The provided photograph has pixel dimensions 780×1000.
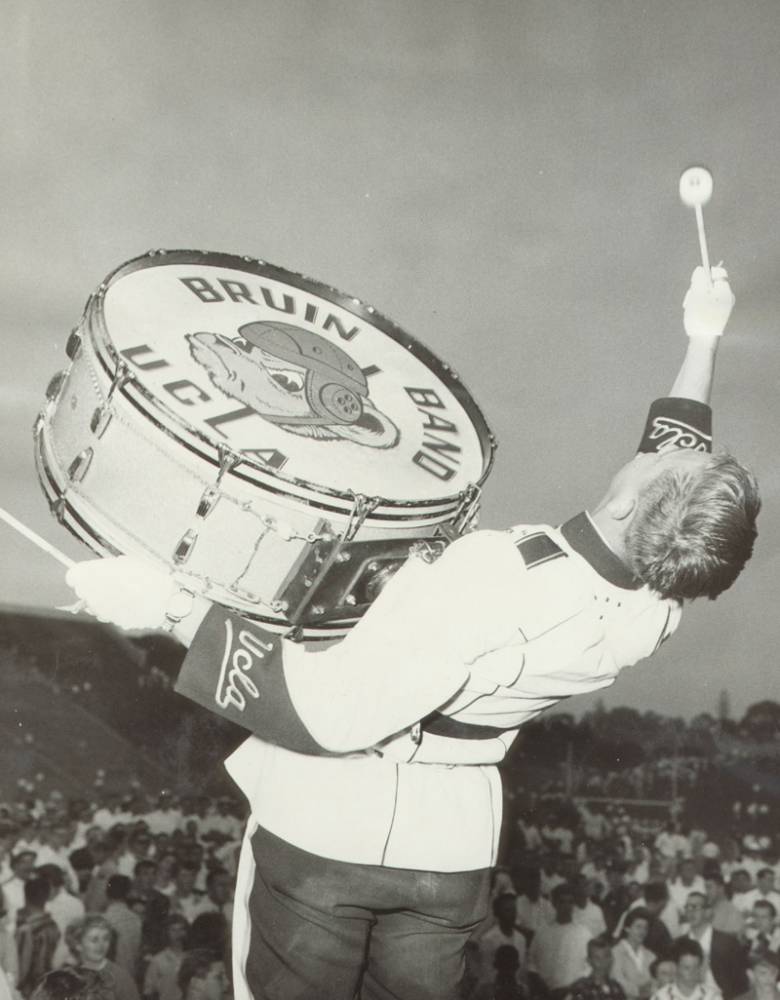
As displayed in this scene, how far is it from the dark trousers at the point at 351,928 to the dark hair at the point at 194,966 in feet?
6.23

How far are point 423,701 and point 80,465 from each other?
57cm

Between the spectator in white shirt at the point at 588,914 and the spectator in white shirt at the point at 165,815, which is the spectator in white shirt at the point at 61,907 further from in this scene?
the spectator in white shirt at the point at 588,914

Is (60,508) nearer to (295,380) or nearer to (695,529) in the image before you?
(295,380)

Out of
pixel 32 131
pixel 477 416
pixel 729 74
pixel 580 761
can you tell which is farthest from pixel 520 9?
pixel 580 761

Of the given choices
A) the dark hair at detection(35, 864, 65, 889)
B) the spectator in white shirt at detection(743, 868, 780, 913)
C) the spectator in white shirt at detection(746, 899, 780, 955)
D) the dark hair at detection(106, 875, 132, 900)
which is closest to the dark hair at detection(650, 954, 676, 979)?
the spectator in white shirt at detection(746, 899, 780, 955)

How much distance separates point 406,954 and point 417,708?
41cm

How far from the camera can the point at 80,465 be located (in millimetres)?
1141

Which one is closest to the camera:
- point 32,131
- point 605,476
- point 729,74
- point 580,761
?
point 32,131

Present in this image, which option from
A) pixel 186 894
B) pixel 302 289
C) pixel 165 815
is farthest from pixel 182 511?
pixel 165 815

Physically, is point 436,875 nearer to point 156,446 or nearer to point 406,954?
point 406,954

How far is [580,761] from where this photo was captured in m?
5.28

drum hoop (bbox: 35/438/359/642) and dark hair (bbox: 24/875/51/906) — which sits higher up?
drum hoop (bbox: 35/438/359/642)

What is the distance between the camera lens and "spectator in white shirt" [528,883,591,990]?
3.41m

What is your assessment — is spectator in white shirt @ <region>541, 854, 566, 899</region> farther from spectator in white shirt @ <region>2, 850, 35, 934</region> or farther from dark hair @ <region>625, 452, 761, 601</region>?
dark hair @ <region>625, 452, 761, 601</region>
